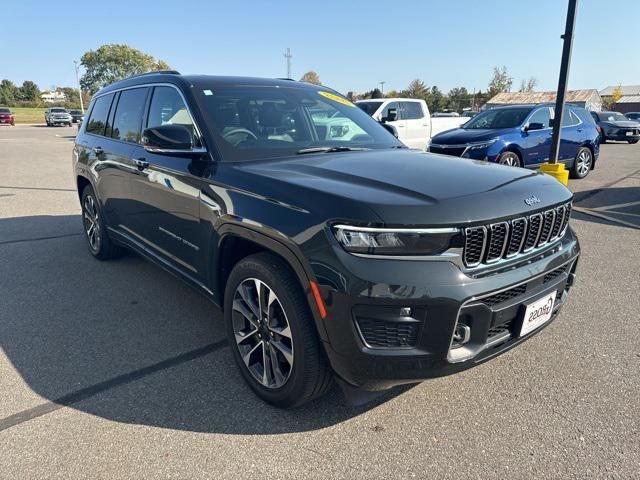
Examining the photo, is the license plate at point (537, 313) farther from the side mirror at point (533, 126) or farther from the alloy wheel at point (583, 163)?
the alloy wheel at point (583, 163)

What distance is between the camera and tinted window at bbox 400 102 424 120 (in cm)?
1315

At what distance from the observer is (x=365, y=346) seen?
7.07 feet

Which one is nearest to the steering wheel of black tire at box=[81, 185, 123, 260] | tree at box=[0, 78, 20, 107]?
black tire at box=[81, 185, 123, 260]

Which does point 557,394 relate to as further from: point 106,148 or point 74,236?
point 74,236

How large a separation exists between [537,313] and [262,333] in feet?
4.87

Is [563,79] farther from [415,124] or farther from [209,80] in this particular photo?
[209,80]

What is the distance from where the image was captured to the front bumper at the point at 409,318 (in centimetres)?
207

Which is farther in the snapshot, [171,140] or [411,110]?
[411,110]

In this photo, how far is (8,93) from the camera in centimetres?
8931

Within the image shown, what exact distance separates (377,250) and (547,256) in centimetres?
109

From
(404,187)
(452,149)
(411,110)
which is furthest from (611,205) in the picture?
(404,187)

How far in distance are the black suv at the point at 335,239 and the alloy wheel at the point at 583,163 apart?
31.1 ft

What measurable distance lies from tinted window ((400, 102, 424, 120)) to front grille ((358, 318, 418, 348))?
1174 cm

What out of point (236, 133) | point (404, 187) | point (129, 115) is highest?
point (129, 115)
